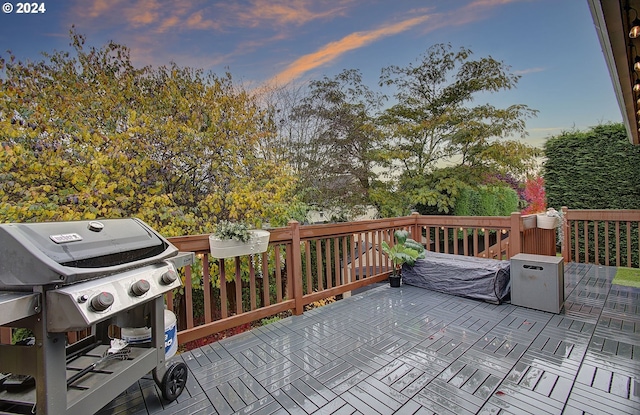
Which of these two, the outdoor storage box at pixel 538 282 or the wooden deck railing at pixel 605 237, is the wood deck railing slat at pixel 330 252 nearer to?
the wooden deck railing at pixel 605 237

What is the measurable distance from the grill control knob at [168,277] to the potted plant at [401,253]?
3035mm

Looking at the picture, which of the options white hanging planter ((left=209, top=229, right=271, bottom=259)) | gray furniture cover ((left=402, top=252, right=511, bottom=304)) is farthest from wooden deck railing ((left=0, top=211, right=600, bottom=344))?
gray furniture cover ((left=402, top=252, right=511, bottom=304))

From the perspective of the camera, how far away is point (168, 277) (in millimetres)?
1826

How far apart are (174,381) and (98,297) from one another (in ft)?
3.08

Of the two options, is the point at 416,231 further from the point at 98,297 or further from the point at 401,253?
the point at 98,297

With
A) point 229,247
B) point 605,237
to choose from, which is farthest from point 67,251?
point 605,237

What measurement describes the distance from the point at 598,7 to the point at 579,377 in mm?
2235

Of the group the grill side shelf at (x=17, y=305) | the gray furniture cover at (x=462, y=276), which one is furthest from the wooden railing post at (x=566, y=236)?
the grill side shelf at (x=17, y=305)

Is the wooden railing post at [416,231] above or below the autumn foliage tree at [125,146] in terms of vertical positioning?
below

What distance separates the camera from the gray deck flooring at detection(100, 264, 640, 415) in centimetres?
185

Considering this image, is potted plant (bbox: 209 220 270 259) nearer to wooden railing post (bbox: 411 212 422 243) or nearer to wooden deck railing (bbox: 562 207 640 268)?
wooden railing post (bbox: 411 212 422 243)

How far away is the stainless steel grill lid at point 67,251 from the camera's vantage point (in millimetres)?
1243

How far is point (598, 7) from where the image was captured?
1.61m

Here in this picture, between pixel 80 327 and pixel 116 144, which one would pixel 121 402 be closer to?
pixel 80 327
